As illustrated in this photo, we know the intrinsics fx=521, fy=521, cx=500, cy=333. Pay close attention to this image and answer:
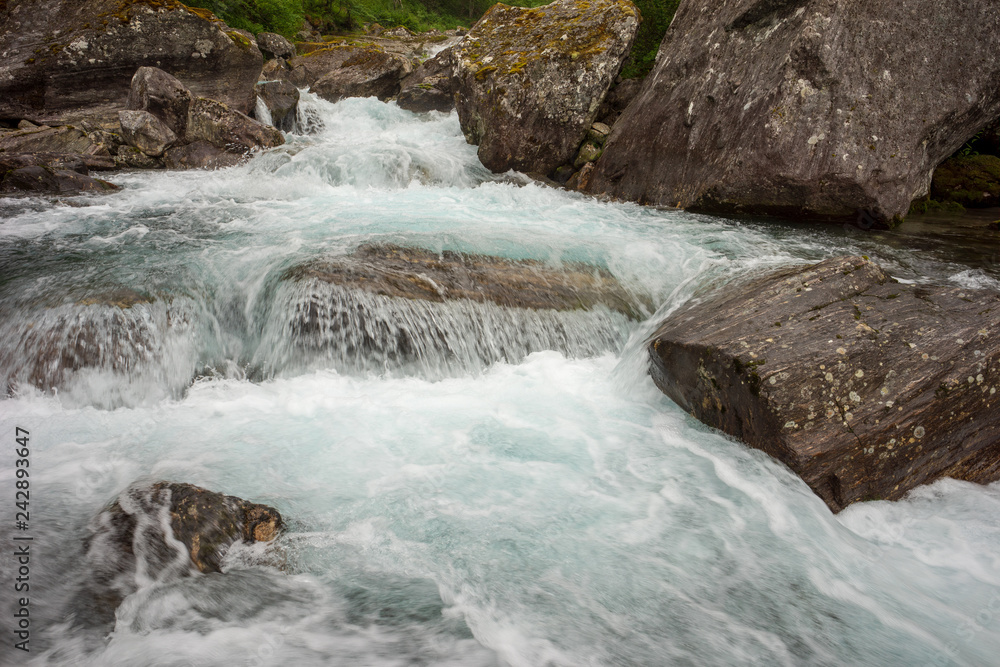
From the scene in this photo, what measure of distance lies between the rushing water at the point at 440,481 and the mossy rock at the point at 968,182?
3006 millimetres

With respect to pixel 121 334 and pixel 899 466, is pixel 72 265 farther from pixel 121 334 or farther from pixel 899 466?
pixel 899 466

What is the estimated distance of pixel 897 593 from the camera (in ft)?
8.82

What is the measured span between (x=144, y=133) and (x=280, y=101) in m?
4.02

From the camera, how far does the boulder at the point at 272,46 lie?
56.9 ft

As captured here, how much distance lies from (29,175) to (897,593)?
11.3 metres

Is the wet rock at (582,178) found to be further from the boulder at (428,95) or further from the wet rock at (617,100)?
the boulder at (428,95)

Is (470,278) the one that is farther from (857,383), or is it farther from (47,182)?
(47,182)

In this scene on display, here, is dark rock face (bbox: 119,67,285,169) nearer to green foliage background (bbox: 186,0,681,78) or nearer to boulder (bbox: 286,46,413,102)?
boulder (bbox: 286,46,413,102)

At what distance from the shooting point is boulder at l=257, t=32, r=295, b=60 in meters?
17.3

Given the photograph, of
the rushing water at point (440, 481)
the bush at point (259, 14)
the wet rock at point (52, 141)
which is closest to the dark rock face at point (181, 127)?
the wet rock at point (52, 141)

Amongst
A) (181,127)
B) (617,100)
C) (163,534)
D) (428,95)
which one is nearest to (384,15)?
(428,95)

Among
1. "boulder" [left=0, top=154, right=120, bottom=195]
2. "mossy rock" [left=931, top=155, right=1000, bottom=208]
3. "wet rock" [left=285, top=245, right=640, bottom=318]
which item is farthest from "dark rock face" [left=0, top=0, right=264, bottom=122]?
"mossy rock" [left=931, top=155, right=1000, bottom=208]

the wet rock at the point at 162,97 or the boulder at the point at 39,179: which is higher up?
the wet rock at the point at 162,97

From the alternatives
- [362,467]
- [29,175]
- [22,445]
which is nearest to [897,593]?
[362,467]
